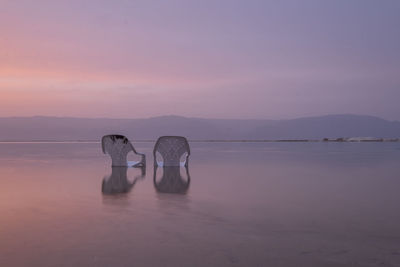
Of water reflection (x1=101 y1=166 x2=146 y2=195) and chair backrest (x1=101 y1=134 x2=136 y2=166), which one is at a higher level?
chair backrest (x1=101 y1=134 x2=136 y2=166)

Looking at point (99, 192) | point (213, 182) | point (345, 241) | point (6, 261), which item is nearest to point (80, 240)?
point (6, 261)

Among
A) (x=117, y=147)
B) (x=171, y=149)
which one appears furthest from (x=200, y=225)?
(x=117, y=147)

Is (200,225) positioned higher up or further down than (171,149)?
further down

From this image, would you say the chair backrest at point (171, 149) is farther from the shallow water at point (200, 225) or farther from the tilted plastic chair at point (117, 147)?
the shallow water at point (200, 225)

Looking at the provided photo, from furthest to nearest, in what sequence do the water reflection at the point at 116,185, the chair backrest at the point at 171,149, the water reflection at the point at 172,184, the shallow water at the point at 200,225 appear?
the chair backrest at the point at 171,149 → the water reflection at the point at 172,184 → the water reflection at the point at 116,185 → the shallow water at the point at 200,225

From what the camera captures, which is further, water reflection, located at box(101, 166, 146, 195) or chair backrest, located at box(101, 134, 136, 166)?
chair backrest, located at box(101, 134, 136, 166)

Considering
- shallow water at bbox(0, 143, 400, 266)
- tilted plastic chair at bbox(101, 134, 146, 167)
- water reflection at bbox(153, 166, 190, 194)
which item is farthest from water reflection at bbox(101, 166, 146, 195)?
tilted plastic chair at bbox(101, 134, 146, 167)

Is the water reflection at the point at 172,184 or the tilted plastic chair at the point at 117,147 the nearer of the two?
the water reflection at the point at 172,184

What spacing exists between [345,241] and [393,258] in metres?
0.36

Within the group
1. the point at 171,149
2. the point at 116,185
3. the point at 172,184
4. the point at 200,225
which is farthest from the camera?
the point at 171,149

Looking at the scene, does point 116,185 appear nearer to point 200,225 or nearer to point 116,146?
point 200,225

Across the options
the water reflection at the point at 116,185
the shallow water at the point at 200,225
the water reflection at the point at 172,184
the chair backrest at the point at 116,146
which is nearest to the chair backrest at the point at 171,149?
the chair backrest at the point at 116,146

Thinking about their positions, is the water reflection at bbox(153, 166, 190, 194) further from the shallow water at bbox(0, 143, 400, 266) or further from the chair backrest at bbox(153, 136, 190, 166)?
the chair backrest at bbox(153, 136, 190, 166)

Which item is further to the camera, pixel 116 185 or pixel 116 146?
pixel 116 146
